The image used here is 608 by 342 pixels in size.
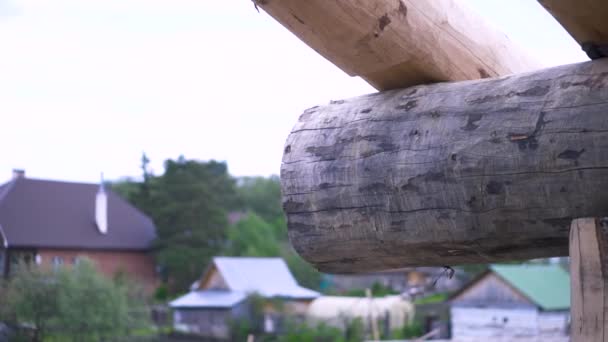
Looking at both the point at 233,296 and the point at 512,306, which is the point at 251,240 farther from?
the point at 512,306

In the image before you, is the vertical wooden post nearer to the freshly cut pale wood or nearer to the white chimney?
the freshly cut pale wood

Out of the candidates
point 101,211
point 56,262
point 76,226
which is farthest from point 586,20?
point 101,211

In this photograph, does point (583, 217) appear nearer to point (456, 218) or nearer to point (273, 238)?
point (456, 218)

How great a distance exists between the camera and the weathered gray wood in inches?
47.1

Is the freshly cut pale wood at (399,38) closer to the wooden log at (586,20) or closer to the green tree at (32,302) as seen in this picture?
the wooden log at (586,20)

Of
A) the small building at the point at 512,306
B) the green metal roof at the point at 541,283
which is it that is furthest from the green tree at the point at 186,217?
the green metal roof at the point at 541,283

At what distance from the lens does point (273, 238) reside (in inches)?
1483

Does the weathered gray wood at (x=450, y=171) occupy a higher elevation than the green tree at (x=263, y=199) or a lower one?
lower

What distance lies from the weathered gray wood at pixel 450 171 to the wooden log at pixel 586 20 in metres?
0.03

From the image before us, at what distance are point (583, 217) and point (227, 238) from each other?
33.8 metres

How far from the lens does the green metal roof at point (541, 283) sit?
22.3m

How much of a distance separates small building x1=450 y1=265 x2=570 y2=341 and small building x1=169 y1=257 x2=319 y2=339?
4.87 metres

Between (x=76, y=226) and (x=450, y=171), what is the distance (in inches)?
1056

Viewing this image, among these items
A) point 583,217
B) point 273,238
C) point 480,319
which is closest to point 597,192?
point 583,217
